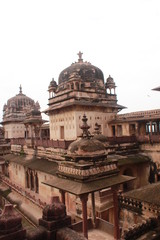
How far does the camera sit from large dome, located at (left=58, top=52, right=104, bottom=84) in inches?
910

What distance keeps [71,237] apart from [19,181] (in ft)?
69.8

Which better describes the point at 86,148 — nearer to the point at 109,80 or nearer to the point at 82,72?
the point at 82,72

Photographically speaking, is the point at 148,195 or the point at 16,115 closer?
the point at 148,195

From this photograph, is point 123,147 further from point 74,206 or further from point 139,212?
point 139,212

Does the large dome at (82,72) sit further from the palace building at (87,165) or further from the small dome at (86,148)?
the small dome at (86,148)

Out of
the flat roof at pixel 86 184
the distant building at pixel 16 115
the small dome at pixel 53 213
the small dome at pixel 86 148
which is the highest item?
the distant building at pixel 16 115

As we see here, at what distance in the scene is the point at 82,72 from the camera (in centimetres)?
2317

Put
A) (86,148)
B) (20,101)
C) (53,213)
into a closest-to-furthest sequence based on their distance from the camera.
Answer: (53,213) < (86,148) < (20,101)

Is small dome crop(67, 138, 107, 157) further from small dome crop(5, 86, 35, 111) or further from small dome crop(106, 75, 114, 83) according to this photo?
small dome crop(5, 86, 35, 111)

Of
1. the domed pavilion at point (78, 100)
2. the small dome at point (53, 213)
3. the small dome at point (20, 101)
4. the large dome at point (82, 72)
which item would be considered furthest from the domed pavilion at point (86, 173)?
the small dome at point (20, 101)

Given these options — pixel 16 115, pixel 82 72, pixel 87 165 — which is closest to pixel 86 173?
pixel 87 165

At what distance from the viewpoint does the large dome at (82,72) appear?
75.8 ft

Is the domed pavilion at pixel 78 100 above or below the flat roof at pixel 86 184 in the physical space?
above

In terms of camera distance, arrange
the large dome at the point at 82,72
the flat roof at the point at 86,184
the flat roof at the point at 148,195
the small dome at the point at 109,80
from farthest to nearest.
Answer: the small dome at the point at 109,80 < the large dome at the point at 82,72 < the flat roof at the point at 148,195 < the flat roof at the point at 86,184
